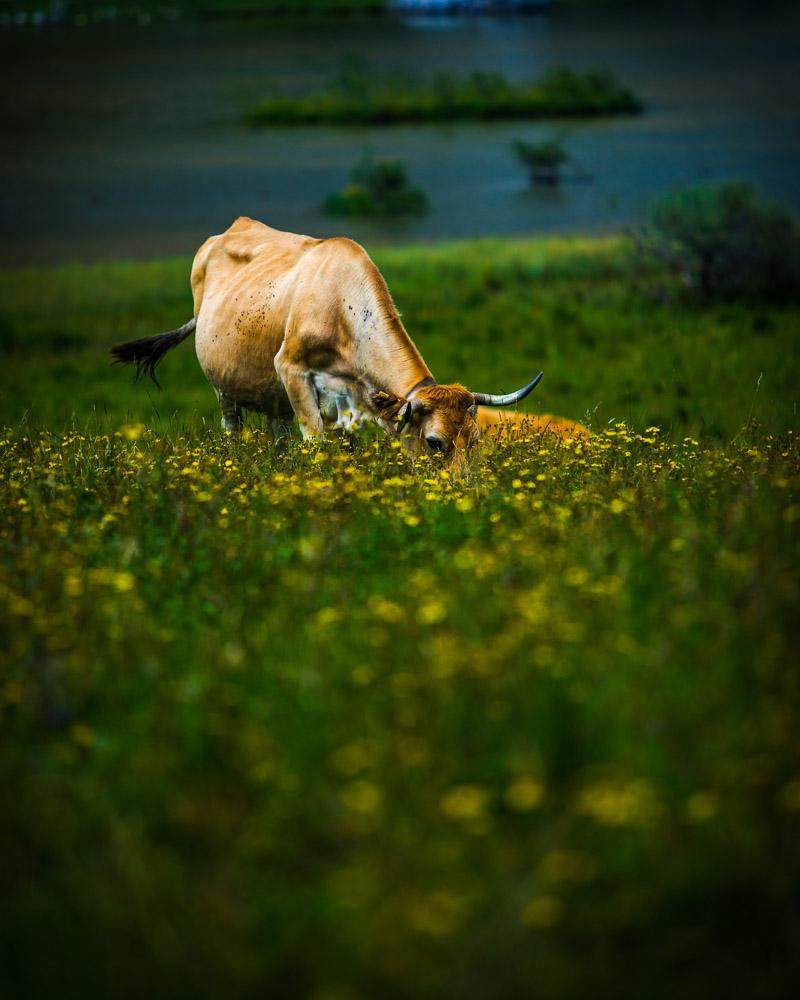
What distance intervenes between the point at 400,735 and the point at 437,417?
15.4ft

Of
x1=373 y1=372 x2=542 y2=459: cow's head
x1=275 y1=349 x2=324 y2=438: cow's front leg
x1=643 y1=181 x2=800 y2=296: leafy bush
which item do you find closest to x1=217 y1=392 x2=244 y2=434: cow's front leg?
x1=275 y1=349 x2=324 y2=438: cow's front leg

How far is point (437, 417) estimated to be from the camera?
838cm

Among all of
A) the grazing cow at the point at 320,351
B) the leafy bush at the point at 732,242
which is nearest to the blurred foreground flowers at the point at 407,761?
the grazing cow at the point at 320,351

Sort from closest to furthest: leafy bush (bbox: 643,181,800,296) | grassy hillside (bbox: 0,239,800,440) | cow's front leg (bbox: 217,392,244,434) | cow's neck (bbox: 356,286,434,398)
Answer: cow's neck (bbox: 356,286,434,398) < cow's front leg (bbox: 217,392,244,434) < grassy hillside (bbox: 0,239,800,440) < leafy bush (bbox: 643,181,800,296)

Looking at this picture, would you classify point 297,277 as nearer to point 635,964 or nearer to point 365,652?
point 365,652

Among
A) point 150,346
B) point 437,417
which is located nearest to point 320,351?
point 437,417

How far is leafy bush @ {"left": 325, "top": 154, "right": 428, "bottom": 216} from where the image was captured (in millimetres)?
53281

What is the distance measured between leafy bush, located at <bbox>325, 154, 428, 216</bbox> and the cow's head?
46005 mm

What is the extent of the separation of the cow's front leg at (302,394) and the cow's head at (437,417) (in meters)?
1.02

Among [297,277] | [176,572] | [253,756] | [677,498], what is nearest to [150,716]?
[253,756]

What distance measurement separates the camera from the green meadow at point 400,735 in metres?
3.14

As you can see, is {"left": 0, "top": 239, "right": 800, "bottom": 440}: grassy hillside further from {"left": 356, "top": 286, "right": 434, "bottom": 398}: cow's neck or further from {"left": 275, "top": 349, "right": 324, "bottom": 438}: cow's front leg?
{"left": 356, "top": 286, "right": 434, "bottom": 398}: cow's neck

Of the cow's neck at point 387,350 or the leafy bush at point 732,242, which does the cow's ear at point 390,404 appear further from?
the leafy bush at point 732,242

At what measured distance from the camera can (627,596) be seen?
4.86 metres
